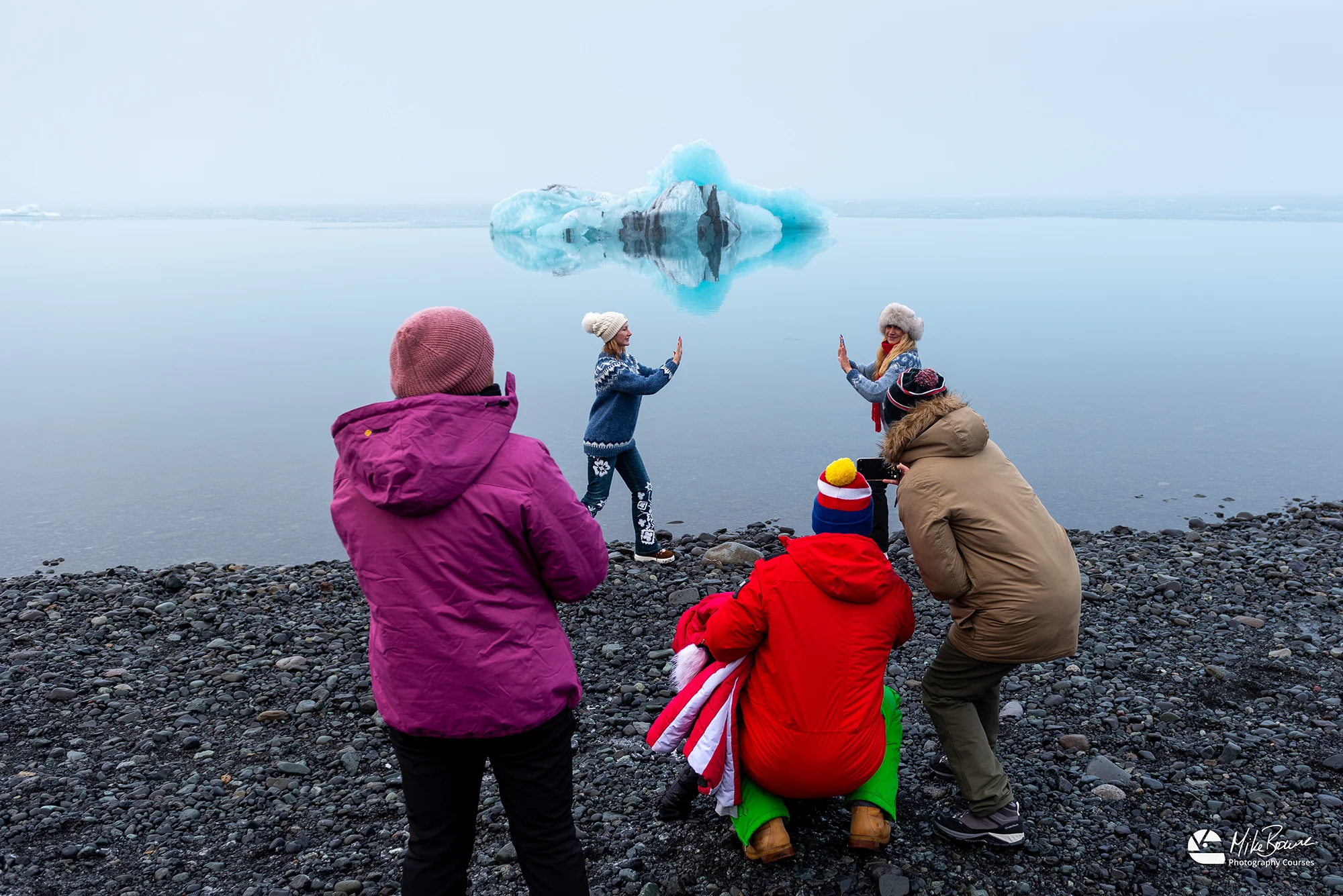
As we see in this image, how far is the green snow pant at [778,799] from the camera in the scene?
325 cm

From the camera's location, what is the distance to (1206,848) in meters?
3.36

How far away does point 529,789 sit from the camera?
8.41 ft

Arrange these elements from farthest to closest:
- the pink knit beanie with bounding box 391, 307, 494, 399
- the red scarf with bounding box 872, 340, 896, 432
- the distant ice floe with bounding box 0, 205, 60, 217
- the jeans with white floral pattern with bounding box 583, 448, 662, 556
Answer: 1. the distant ice floe with bounding box 0, 205, 60, 217
2. the jeans with white floral pattern with bounding box 583, 448, 662, 556
3. the red scarf with bounding box 872, 340, 896, 432
4. the pink knit beanie with bounding box 391, 307, 494, 399

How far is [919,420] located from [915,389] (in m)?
0.15

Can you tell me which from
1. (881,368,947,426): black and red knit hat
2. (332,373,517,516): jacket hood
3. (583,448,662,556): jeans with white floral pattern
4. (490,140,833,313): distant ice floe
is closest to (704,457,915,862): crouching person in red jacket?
(881,368,947,426): black and red knit hat

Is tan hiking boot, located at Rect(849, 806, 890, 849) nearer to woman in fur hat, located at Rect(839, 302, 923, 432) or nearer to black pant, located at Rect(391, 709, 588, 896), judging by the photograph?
black pant, located at Rect(391, 709, 588, 896)

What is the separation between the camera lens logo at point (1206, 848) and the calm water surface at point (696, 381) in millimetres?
4992

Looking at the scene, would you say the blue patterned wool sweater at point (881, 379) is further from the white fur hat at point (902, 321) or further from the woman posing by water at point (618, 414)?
the woman posing by water at point (618, 414)

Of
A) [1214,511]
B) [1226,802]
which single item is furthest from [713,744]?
[1214,511]

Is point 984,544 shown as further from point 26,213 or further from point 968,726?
point 26,213

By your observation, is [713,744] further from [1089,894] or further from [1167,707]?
[1167,707]

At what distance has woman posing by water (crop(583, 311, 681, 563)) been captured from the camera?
19.9 feet

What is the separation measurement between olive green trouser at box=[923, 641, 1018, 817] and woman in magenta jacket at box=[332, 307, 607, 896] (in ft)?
4.55

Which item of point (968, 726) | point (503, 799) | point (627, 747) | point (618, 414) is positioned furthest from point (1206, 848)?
point (618, 414)
